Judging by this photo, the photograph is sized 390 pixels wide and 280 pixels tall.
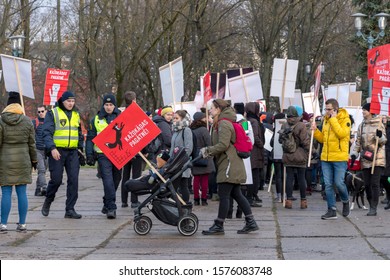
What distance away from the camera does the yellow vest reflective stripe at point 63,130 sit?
14.3 m

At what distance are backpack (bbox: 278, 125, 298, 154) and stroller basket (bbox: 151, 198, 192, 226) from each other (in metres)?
3.99

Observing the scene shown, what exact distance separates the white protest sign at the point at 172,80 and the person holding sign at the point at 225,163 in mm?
7429

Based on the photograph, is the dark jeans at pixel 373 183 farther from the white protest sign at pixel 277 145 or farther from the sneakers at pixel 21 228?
the sneakers at pixel 21 228

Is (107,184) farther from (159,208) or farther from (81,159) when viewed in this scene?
(159,208)

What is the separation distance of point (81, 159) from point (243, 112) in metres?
3.14

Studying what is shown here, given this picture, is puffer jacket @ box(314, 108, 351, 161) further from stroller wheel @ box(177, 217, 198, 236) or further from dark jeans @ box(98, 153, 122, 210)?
dark jeans @ box(98, 153, 122, 210)

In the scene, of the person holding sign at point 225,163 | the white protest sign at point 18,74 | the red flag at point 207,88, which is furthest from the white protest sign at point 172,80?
the person holding sign at point 225,163

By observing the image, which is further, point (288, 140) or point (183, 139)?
point (288, 140)

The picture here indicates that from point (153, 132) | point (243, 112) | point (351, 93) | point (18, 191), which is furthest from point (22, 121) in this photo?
point (351, 93)

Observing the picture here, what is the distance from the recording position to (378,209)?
1659 centimetres

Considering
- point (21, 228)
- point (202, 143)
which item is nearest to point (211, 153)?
point (21, 228)

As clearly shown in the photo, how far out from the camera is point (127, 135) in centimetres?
1358

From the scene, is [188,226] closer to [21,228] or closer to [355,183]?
[21,228]

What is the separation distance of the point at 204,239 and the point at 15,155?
269 cm
